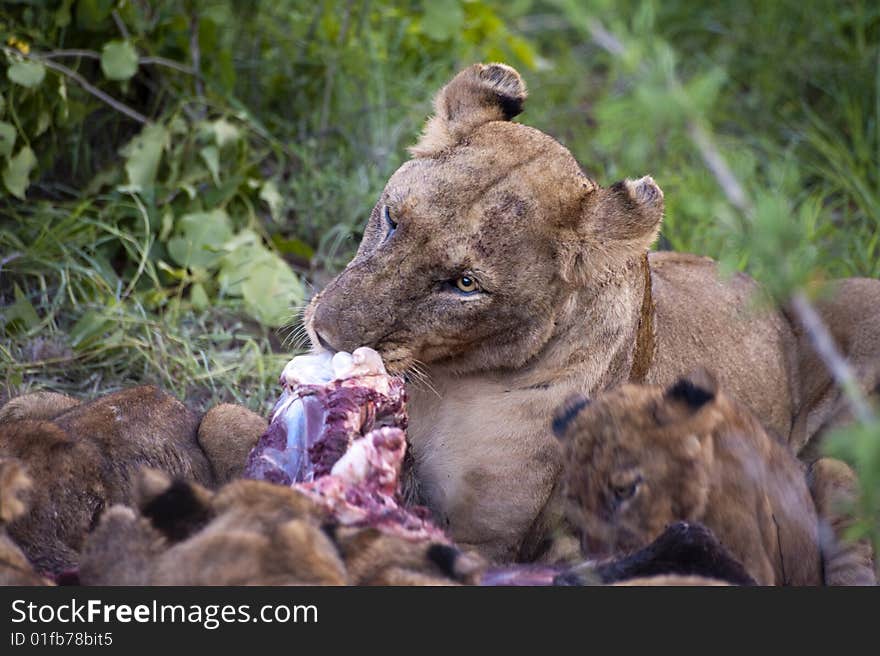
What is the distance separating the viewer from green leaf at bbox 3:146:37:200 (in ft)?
19.6

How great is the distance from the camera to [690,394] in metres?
3.40

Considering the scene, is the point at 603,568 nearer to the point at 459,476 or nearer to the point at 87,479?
the point at 459,476

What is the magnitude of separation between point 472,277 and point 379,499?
2.55 ft

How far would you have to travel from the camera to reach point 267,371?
583 cm

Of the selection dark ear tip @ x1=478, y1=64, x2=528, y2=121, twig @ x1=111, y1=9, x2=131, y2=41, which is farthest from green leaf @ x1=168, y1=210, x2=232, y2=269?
dark ear tip @ x1=478, y1=64, x2=528, y2=121

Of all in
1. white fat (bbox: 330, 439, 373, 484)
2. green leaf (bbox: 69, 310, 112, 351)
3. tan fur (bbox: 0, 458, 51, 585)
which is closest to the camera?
tan fur (bbox: 0, 458, 51, 585)

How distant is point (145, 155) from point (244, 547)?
161 inches

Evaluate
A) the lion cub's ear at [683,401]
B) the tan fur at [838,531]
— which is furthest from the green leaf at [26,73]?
the tan fur at [838,531]

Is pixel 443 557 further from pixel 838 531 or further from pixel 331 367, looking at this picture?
pixel 838 531

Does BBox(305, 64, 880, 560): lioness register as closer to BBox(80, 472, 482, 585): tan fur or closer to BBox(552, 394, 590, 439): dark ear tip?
BBox(552, 394, 590, 439): dark ear tip

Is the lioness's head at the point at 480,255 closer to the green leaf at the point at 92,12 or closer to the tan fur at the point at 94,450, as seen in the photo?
the tan fur at the point at 94,450

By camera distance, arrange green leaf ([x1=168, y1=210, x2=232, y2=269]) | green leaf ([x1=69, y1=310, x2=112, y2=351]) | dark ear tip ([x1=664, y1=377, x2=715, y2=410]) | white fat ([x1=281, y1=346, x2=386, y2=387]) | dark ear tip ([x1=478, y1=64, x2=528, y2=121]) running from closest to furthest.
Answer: dark ear tip ([x1=664, y1=377, x2=715, y2=410]) < white fat ([x1=281, y1=346, x2=386, y2=387]) < dark ear tip ([x1=478, y1=64, x2=528, y2=121]) < green leaf ([x1=69, y1=310, x2=112, y2=351]) < green leaf ([x1=168, y1=210, x2=232, y2=269])

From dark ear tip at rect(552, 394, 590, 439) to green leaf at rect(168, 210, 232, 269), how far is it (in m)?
3.18
